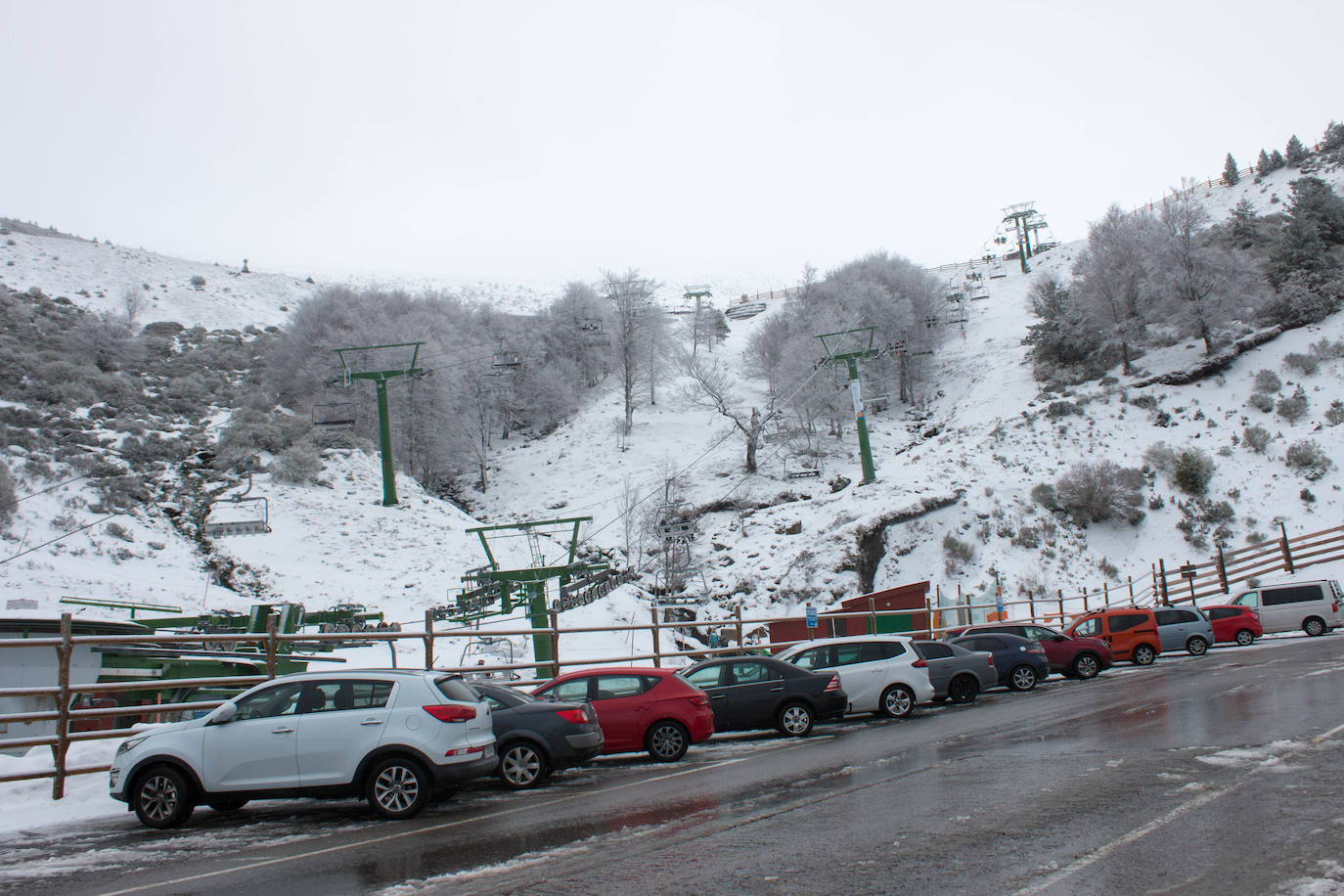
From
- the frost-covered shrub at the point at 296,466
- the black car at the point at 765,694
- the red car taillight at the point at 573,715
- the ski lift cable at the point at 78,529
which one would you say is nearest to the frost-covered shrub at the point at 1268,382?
the black car at the point at 765,694

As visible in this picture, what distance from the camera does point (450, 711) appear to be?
902 cm

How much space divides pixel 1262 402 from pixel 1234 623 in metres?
21.1

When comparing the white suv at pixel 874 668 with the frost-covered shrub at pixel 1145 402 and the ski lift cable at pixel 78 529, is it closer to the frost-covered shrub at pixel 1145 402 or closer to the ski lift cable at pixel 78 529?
the ski lift cable at pixel 78 529

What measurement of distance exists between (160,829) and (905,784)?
787 centimetres

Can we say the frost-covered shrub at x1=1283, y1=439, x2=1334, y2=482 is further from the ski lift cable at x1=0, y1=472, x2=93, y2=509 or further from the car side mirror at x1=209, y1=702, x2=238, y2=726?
the ski lift cable at x1=0, y1=472, x2=93, y2=509

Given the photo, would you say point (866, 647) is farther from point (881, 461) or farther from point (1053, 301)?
point (1053, 301)

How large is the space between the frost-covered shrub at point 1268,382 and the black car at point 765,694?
130 ft

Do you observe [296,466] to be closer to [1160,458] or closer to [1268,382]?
[1160,458]

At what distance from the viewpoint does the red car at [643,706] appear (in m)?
12.5

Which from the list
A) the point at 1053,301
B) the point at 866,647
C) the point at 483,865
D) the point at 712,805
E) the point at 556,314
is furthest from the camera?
the point at 556,314

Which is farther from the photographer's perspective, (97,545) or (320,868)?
(97,545)

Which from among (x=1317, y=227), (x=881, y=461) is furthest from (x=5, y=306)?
(x=1317, y=227)

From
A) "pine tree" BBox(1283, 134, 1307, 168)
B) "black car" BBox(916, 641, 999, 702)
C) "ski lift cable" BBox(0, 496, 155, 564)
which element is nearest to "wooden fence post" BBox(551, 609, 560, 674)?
"black car" BBox(916, 641, 999, 702)

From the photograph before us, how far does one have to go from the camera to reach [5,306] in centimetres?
6197
